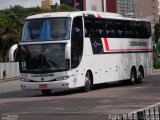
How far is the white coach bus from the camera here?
2486 centimetres

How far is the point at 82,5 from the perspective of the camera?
375 feet

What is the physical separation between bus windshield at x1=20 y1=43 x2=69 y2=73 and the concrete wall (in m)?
30.4

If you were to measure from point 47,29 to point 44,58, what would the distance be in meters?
1.31

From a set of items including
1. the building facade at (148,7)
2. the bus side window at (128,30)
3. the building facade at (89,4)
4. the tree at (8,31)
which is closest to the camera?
the bus side window at (128,30)

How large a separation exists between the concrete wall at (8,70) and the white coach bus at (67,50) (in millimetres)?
27656

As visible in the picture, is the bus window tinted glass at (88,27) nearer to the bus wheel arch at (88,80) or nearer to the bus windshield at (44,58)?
the bus wheel arch at (88,80)

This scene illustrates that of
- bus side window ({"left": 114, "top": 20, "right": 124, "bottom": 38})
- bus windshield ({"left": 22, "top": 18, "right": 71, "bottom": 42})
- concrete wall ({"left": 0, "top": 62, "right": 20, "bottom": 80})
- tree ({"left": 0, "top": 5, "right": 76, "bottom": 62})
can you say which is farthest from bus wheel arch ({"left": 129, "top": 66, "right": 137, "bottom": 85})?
tree ({"left": 0, "top": 5, "right": 76, "bottom": 62})

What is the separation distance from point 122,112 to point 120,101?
404 cm

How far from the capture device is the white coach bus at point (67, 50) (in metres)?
24.9

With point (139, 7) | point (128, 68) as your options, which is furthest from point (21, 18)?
point (139, 7)

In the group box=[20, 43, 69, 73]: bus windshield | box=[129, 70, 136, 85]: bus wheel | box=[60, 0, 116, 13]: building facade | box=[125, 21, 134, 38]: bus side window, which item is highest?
box=[60, 0, 116, 13]: building facade

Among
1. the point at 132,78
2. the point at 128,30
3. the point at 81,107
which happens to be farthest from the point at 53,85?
the point at 132,78

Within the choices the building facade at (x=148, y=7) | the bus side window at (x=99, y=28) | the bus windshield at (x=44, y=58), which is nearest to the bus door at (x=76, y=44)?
the bus windshield at (x=44, y=58)

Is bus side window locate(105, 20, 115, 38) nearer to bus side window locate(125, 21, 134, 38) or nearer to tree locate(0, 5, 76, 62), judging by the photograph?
bus side window locate(125, 21, 134, 38)
